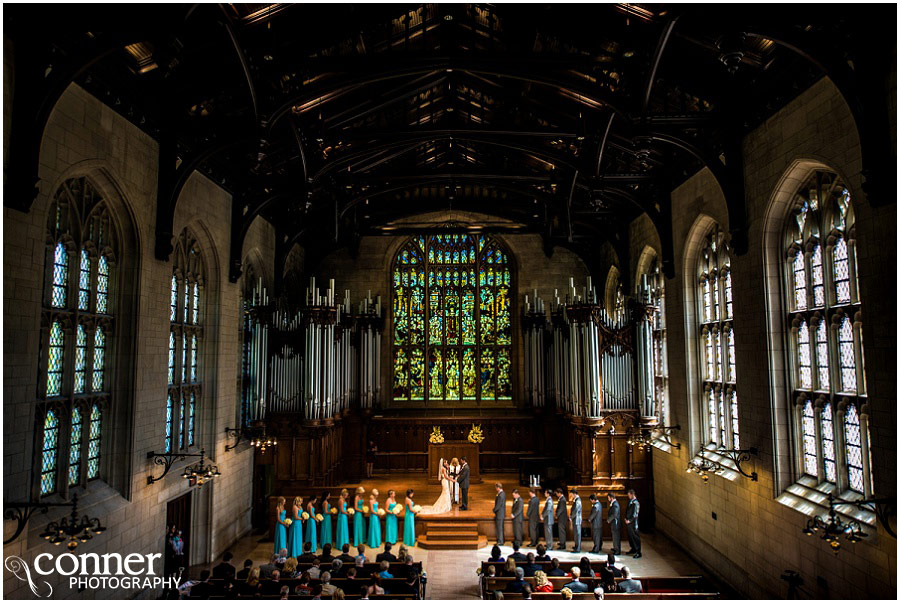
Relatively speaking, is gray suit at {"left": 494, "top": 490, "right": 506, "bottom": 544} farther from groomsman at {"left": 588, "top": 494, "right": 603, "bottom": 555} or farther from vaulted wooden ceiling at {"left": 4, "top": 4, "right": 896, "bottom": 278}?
vaulted wooden ceiling at {"left": 4, "top": 4, "right": 896, "bottom": 278}

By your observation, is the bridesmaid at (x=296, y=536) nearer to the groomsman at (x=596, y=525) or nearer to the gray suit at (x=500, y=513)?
the gray suit at (x=500, y=513)

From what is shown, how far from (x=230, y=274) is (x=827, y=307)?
473 inches

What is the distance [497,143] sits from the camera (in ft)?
42.7

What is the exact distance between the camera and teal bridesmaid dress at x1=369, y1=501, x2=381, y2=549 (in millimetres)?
13641

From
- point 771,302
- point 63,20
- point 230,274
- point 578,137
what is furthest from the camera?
point 230,274

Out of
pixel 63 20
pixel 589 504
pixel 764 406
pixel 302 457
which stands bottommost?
pixel 589 504

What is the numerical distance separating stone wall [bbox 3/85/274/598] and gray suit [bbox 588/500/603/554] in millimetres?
8511

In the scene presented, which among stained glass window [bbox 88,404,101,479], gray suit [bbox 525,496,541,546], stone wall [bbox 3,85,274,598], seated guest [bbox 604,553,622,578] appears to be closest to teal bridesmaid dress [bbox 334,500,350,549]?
stone wall [bbox 3,85,274,598]

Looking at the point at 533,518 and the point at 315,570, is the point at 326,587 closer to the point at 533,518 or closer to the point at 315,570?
the point at 315,570

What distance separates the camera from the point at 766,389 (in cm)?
982

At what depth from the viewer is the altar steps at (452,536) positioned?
1366cm

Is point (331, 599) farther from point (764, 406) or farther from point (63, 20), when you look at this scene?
point (63, 20)

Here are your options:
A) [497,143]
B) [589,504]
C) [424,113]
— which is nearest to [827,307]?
[497,143]

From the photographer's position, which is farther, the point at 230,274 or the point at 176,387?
the point at 230,274
